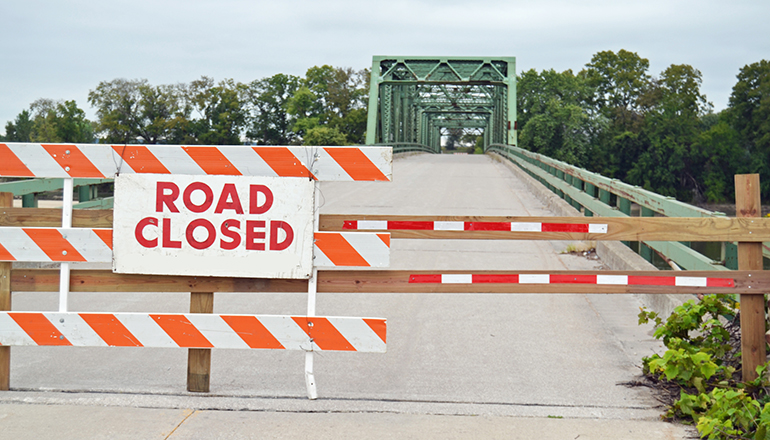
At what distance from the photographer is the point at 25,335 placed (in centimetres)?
450

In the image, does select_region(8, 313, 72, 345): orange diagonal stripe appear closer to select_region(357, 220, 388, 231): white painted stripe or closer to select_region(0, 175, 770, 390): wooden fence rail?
select_region(0, 175, 770, 390): wooden fence rail

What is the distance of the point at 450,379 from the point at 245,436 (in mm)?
1623

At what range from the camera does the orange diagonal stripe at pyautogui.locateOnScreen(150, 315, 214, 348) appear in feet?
14.6

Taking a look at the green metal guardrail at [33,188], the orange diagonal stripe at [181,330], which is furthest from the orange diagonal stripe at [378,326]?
the green metal guardrail at [33,188]

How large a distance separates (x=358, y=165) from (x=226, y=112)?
286ft

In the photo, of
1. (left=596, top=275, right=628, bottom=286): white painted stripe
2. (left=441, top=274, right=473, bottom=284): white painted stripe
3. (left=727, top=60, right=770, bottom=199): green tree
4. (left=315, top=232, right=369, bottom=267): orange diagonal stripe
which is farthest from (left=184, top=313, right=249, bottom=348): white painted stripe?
(left=727, top=60, right=770, bottom=199): green tree

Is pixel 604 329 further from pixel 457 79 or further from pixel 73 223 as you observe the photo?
pixel 457 79

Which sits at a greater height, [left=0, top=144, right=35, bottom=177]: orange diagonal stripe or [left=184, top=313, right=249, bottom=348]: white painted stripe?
[left=0, top=144, right=35, bottom=177]: orange diagonal stripe

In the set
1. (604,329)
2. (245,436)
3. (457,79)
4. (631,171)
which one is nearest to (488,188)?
(604,329)

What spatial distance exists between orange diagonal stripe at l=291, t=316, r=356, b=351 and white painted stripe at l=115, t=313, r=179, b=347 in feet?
2.68

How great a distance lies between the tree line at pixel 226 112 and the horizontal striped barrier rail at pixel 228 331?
72797 mm

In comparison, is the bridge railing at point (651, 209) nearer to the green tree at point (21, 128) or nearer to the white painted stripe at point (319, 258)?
the white painted stripe at point (319, 258)

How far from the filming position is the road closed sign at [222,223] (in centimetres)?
439

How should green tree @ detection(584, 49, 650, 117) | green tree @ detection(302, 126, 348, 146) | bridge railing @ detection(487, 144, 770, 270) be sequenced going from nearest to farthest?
bridge railing @ detection(487, 144, 770, 270), green tree @ detection(302, 126, 348, 146), green tree @ detection(584, 49, 650, 117)
